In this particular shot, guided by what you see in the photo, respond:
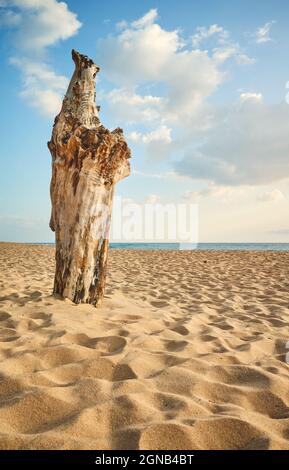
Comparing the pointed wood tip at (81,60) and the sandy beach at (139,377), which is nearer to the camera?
the sandy beach at (139,377)

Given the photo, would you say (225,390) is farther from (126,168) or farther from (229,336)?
(126,168)

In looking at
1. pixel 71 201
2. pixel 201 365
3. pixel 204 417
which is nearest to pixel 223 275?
pixel 71 201

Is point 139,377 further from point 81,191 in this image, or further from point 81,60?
point 81,60

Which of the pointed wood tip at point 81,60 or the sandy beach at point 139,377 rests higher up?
the pointed wood tip at point 81,60

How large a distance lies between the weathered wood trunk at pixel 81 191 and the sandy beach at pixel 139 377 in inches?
15.1

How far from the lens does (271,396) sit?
2.00m

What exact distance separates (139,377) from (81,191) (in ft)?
8.28

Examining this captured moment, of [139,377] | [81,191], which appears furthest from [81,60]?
[139,377]

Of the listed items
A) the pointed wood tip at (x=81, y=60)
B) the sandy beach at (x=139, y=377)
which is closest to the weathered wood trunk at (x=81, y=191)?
the pointed wood tip at (x=81, y=60)

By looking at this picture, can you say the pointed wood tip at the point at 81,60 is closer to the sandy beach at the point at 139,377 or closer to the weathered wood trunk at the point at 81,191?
the weathered wood trunk at the point at 81,191

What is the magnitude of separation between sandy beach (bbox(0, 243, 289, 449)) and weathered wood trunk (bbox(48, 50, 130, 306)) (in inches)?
15.1

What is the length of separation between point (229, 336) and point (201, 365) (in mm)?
1046

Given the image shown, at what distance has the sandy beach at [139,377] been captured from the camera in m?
1.54

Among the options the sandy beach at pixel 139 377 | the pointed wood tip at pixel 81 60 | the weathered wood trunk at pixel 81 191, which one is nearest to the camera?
the sandy beach at pixel 139 377
